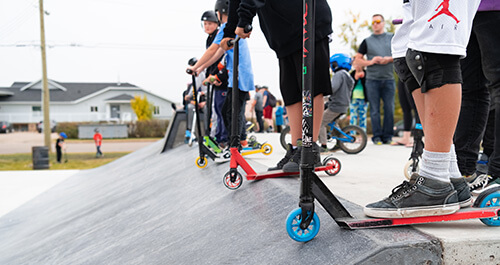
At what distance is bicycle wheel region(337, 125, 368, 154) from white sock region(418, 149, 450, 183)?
3554 millimetres

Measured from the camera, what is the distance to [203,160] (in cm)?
405

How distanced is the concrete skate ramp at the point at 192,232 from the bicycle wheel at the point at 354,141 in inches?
78.6

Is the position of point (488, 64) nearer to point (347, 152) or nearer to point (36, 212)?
point (347, 152)

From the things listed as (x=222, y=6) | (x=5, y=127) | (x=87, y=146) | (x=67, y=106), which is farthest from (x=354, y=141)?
(x=67, y=106)

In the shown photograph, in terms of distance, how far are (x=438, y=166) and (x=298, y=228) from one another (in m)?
0.61

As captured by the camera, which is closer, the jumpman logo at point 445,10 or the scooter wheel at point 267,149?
the jumpman logo at point 445,10

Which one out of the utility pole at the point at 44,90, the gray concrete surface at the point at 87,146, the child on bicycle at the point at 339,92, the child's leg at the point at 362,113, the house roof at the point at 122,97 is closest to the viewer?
the child on bicycle at the point at 339,92

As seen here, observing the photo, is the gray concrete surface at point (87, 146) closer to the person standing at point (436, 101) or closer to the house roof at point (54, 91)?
the person standing at point (436, 101)

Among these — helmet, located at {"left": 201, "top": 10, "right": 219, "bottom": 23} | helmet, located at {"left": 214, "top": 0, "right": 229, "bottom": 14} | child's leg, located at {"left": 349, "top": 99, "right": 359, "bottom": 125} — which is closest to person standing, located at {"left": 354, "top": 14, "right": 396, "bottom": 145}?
child's leg, located at {"left": 349, "top": 99, "right": 359, "bottom": 125}

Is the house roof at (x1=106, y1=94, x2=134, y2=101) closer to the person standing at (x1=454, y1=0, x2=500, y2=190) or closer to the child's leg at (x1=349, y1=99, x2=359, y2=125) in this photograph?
the child's leg at (x1=349, y1=99, x2=359, y2=125)

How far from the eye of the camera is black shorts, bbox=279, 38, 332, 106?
2.52 meters

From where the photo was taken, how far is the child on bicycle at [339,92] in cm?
480

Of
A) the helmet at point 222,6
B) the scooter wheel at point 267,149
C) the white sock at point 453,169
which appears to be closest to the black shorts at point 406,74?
the white sock at point 453,169

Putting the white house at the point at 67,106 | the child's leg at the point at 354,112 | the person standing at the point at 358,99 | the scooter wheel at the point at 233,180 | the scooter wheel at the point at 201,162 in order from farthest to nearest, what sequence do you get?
1. the white house at the point at 67,106
2. the child's leg at the point at 354,112
3. the person standing at the point at 358,99
4. the scooter wheel at the point at 201,162
5. the scooter wheel at the point at 233,180
